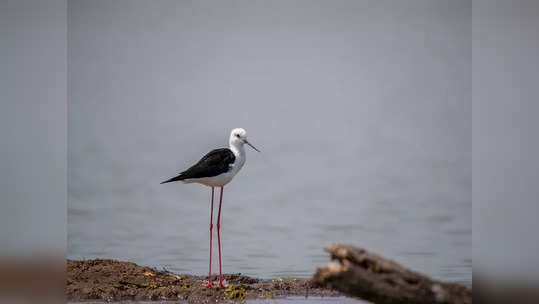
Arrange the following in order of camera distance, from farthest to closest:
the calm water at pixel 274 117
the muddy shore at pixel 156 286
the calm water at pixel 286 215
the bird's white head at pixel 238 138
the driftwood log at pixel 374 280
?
1. the calm water at pixel 286 215
2. the calm water at pixel 274 117
3. the bird's white head at pixel 238 138
4. the muddy shore at pixel 156 286
5. the driftwood log at pixel 374 280

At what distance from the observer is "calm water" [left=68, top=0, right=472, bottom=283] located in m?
5.20

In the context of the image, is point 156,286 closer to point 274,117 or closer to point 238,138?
point 238,138

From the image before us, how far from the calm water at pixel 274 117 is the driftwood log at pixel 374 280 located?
2.20 metres

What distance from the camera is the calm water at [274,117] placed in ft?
17.0

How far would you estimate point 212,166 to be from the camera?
4.68m

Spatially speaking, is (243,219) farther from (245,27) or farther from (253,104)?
(245,27)

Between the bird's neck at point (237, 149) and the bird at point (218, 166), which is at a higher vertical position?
the bird's neck at point (237, 149)

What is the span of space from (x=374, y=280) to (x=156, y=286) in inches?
83.2

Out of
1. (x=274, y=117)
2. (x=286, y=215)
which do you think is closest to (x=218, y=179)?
(x=274, y=117)

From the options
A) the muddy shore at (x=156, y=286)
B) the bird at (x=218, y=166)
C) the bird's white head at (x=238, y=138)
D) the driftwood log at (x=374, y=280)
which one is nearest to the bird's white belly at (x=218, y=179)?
the bird at (x=218, y=166)

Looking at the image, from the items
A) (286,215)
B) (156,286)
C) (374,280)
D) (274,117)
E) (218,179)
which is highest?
(274,117)

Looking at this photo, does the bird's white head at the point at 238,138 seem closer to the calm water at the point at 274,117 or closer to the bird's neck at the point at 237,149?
the bird's neck at the point at 237,149

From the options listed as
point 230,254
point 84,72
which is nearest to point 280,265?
point 230,254

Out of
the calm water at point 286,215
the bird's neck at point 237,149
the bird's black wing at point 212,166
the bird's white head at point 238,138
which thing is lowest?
the calm water at point 286,215
